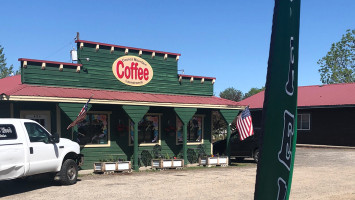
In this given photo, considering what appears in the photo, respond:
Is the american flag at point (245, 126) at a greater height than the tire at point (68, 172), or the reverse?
the american flag at point (245, 126)

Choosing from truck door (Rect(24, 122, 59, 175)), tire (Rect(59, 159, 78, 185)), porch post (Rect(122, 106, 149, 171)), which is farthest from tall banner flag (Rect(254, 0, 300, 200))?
porch post (Rect(122, 106, 149, 171))

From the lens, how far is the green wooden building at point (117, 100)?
566 inches

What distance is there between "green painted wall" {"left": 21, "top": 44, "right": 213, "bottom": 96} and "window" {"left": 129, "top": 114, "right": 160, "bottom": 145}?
4.35 ft

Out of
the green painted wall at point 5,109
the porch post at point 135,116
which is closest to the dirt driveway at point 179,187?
the porch post at point 135,116

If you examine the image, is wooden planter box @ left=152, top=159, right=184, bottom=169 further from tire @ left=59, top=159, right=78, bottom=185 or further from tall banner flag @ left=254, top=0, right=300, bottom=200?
tall banner flag @ left=254, top=0, right=300, bottom=200

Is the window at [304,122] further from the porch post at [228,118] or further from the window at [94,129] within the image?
the window at [94,129]

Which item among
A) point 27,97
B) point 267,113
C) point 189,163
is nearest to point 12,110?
point 27,97

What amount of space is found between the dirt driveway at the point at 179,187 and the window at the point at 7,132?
1.56 metres

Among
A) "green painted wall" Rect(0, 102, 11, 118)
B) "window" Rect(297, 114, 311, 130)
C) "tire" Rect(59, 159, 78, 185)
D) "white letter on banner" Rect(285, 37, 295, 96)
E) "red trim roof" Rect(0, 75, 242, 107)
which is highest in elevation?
"red trim roof" Rect(0, 75, 242, 107)

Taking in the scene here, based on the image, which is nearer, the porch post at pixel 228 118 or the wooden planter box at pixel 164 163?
the wooden planter box at pixel 164 163

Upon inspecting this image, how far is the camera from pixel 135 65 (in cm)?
1745

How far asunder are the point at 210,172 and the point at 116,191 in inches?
227

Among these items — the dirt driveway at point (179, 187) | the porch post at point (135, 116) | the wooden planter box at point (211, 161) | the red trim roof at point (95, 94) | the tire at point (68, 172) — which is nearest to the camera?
the dirt driveway at point (179, 187)

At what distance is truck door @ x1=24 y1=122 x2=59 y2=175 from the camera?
10.4m
